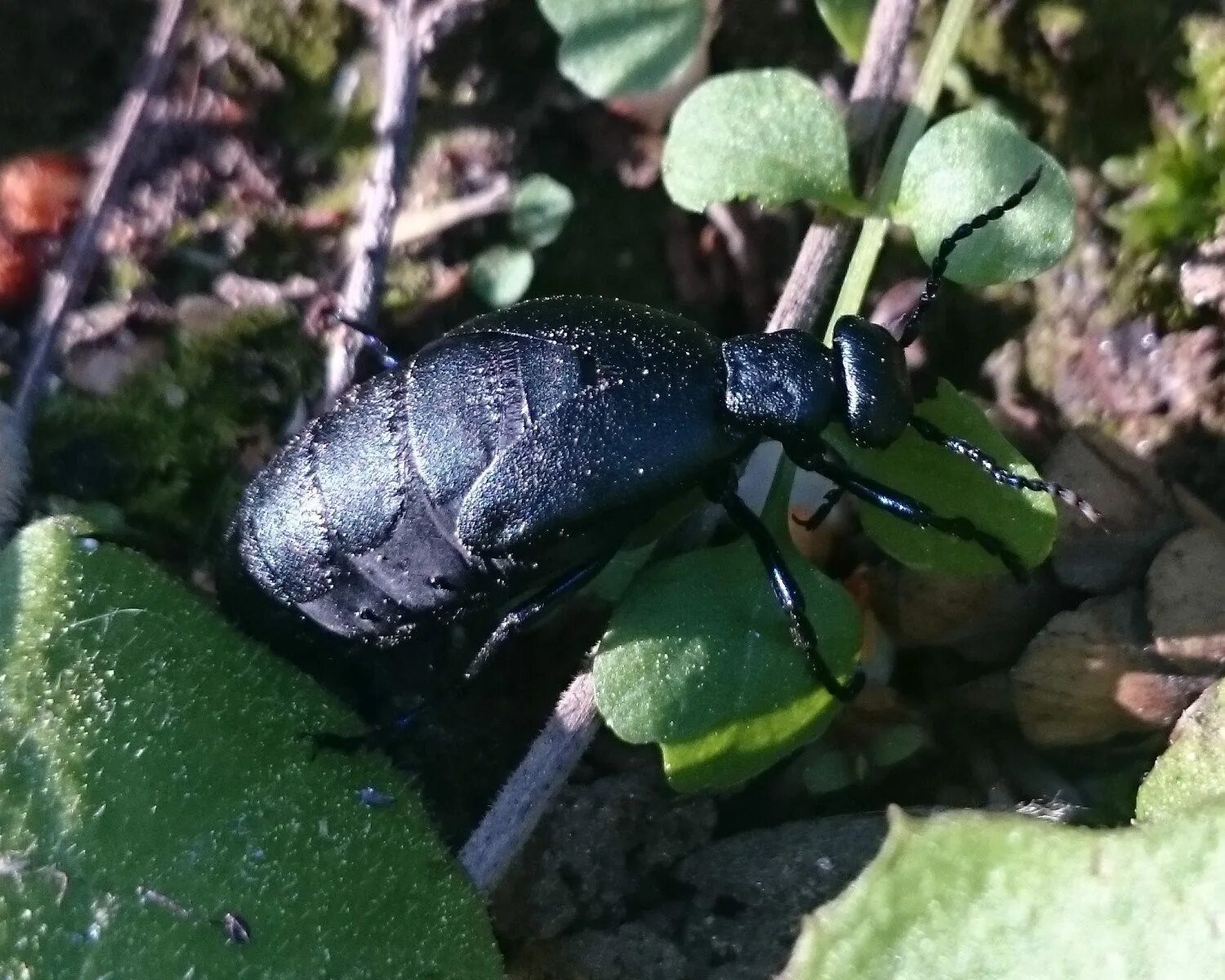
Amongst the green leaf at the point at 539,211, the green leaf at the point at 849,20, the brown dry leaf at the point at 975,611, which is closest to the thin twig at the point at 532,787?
the brown dry leaf at the point at 975,611

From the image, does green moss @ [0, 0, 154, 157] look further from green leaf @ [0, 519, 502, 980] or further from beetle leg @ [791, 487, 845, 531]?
beetle leg @ [791, 487, 845, 531]

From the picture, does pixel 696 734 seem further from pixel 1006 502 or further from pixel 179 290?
pixel 179 290

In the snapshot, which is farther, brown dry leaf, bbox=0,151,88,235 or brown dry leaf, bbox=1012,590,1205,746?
brown dry leaf, bbox=0,151,88,235

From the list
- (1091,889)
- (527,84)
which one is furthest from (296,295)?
(1091,889)

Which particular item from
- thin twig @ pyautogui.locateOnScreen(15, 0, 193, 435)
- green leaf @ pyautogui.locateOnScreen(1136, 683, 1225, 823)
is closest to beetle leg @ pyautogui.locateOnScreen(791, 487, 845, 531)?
green leaf @ pyautogui.locateOnScreen(1136, 683, 1225, 823)

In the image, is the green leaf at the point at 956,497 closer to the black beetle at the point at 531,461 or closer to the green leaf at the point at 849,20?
the black beetle at the point at 531,461

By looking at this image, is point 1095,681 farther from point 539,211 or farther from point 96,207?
point 96,207
